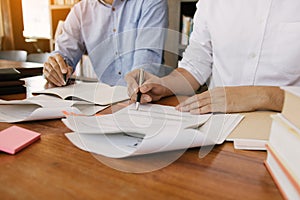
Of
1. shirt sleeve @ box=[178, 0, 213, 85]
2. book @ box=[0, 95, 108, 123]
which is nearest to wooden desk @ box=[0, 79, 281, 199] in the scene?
book @ box=[0, 95, 108, 123]

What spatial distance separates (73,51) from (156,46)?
0.44 meters

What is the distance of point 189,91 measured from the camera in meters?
0.90

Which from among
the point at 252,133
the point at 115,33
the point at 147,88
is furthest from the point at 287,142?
the point at 115,33

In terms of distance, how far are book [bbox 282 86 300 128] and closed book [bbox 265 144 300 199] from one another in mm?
52

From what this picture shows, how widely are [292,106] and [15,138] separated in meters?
0.43

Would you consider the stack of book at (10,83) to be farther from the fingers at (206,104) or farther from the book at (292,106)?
the book at (292,106)

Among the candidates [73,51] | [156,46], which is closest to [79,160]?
[156,46]

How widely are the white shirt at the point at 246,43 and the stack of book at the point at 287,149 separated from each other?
22.1 inches

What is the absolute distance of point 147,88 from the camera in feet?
2.37

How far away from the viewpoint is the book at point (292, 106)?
1.01 ft

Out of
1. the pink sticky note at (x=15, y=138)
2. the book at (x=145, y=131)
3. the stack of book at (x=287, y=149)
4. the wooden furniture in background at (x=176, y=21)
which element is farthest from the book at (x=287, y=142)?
the wooden furniture in background at (x=176, y=21)

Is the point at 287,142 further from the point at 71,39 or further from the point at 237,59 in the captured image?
the point at 71,39

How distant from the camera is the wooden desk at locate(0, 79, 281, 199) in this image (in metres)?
0.31

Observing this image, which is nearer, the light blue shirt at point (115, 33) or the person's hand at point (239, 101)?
the person's hand at point (239, 101)
